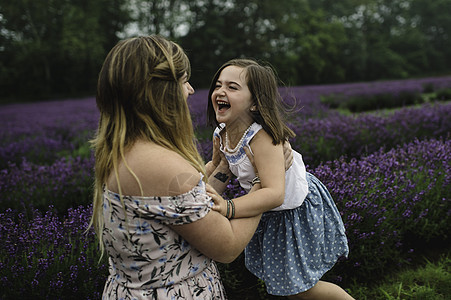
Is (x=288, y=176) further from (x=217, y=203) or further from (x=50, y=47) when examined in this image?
(x=50, y=47)

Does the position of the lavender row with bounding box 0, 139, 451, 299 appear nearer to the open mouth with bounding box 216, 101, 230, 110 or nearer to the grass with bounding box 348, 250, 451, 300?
the grass with bounding box 348, 250, 451, 300

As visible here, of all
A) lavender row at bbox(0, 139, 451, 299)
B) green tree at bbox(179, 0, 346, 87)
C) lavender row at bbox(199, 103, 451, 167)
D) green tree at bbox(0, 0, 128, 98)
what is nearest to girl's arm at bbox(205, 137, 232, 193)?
lavender row at bbox(0, 139, 451, 299)

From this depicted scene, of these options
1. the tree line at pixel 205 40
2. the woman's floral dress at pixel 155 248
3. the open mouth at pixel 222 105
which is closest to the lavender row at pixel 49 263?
the woman's floral dress at pixel 155 248

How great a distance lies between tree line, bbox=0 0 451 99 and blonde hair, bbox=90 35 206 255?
2343 centimetres

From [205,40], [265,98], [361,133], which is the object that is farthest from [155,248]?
[205,40]

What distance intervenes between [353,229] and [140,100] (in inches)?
70.7

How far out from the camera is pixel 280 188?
56.5 inches

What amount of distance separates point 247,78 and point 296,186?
541 mm

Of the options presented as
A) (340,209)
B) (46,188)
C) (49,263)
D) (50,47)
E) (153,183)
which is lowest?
(46,188)

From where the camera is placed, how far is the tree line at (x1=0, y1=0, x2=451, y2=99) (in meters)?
26.3

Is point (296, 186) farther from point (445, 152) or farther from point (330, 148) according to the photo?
point (330, 148)

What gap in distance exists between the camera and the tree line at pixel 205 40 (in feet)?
86.4

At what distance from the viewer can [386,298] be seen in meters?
2.28

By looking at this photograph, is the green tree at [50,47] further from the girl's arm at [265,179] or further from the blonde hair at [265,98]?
the girl's arm at [265,179]
